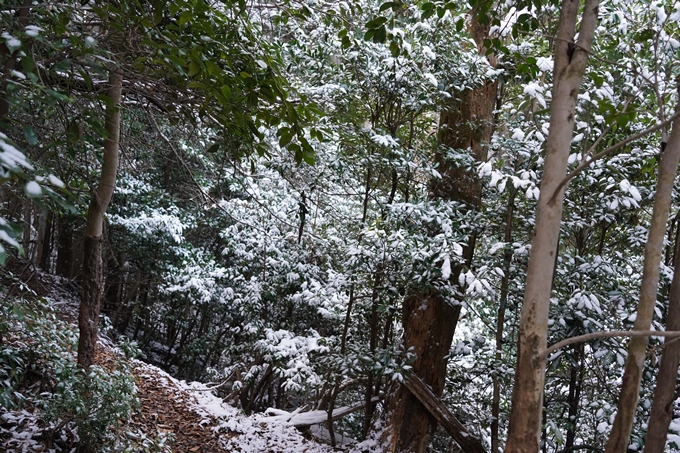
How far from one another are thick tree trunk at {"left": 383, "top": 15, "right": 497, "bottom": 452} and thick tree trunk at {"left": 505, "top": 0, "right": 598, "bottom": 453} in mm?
3117

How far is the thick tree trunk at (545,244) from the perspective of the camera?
6.24ft

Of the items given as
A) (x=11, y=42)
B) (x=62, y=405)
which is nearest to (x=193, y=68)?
(x=11, y=42)

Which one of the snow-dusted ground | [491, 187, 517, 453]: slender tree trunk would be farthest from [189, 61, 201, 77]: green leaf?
the snow-dusted ground

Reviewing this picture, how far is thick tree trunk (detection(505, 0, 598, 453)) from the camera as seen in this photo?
1901 millimetres

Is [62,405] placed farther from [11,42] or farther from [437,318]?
[437,318]

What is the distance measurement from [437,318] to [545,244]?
11.0 ft

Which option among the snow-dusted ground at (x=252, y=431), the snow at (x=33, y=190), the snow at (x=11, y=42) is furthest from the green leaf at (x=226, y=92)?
the snow-dusted ground at (x=252, y=431)

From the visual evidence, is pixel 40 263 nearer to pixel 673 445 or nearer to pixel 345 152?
pixel 345 152

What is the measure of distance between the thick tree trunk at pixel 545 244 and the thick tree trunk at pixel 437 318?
10.2 ft

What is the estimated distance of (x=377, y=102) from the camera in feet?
16.6

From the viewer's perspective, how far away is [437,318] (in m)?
5.18

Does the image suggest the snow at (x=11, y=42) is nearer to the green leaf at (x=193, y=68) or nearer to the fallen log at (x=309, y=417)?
Answer: the green leaf at (x=193, y=68)

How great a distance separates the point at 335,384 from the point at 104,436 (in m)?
2.53

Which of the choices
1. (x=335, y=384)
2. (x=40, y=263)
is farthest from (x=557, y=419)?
(x=40, y=263)
